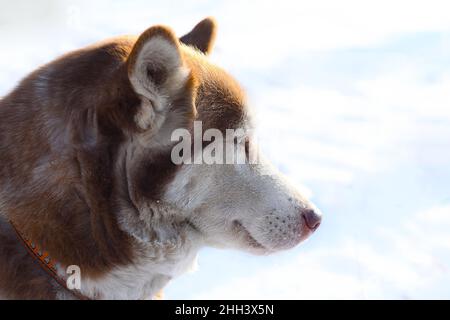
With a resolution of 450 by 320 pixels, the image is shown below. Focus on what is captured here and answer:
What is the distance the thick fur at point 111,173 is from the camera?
363 cm

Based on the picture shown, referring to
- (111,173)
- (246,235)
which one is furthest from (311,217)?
(111,173)

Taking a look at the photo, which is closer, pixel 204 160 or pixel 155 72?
pixel 155 72

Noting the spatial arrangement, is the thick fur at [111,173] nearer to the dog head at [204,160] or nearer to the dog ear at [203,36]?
the dog head at [204,160]

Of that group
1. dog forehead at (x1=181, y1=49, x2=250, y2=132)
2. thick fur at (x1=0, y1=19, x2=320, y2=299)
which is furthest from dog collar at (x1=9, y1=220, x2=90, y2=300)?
dog forehead at (x1=181, y1=49, x2=250, y2=132)

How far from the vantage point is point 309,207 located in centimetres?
415

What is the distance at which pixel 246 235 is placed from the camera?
13.4 feet

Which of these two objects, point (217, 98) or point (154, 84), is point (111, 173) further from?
point (217, 98)


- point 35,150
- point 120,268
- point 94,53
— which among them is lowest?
point 120,268

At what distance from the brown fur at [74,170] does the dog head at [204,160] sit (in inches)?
0.7

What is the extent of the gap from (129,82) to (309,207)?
145cm

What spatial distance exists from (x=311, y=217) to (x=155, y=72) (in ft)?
4.61

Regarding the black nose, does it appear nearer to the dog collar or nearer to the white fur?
the white fur
